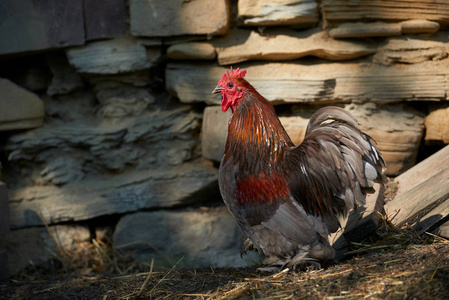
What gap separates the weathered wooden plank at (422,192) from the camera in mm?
3260

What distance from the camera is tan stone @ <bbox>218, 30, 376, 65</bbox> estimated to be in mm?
4305

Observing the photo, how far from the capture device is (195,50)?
4641 mm

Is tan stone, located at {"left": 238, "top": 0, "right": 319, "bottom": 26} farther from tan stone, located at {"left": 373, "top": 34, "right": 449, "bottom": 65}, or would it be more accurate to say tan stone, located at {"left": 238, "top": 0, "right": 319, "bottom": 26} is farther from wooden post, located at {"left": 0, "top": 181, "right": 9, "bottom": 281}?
wooden post, located at {"left": 0, "top": 181, "right": 9, "bottom": 281}

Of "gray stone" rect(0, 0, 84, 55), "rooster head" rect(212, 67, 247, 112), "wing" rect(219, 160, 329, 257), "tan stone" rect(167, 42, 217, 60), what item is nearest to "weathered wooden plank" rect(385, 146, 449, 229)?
"wing" rect(219, 160, 329, 257)

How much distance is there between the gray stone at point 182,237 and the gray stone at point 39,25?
6.64 ft

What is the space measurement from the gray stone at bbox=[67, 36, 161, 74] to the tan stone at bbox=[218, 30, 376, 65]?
0.84m

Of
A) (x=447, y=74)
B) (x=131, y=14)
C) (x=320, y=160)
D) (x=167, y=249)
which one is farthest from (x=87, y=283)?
(x=447, y=74)

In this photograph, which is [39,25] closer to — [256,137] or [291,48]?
[291,48]

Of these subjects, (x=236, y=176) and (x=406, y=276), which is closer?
(x=406, y=276)

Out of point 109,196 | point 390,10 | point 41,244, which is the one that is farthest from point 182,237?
point 390,10

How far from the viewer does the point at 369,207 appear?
3.54 m

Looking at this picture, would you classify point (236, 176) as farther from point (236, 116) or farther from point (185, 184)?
point (185, 184)

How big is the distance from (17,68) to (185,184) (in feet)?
7.63

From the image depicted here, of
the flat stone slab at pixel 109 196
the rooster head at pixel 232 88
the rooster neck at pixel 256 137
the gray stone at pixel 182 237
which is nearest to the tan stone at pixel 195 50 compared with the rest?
the flat stone slab at pixel 109 196
